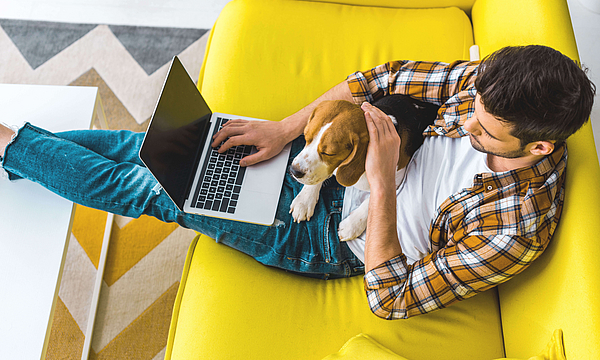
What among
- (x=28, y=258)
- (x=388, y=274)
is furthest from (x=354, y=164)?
(x=28, y=258)

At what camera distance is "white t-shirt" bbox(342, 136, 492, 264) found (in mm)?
1335

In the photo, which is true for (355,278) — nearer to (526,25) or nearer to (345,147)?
(345,147)

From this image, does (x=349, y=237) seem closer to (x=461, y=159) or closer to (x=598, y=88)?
(x=461, y=159)

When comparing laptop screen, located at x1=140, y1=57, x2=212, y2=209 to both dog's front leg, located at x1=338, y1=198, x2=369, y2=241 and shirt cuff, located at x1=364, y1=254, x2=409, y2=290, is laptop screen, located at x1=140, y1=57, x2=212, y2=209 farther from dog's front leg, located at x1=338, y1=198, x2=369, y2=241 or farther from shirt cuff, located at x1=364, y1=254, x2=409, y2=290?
shirt cuff, located at x1=364, y1=254, x2=409, y2=290

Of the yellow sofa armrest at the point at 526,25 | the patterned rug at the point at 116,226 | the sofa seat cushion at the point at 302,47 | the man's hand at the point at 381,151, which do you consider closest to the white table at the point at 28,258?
the patterned rug at the point at 116,226

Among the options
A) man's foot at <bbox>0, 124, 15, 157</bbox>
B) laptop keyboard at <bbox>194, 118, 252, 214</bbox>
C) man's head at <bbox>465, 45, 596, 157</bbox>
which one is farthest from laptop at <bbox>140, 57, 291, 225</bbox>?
man's head at <bbox>465, 45, 596, 157</bbox>

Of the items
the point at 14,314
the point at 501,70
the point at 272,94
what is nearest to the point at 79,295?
the point at 14,314

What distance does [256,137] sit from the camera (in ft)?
5.19

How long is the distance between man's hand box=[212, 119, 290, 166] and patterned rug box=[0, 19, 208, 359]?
2.70 ft

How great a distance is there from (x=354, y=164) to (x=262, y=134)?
0.44m

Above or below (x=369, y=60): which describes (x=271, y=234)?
below

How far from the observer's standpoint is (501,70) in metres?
1.07

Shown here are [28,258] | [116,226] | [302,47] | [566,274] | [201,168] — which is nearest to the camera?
[566,274]

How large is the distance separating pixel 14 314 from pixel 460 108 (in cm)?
173
